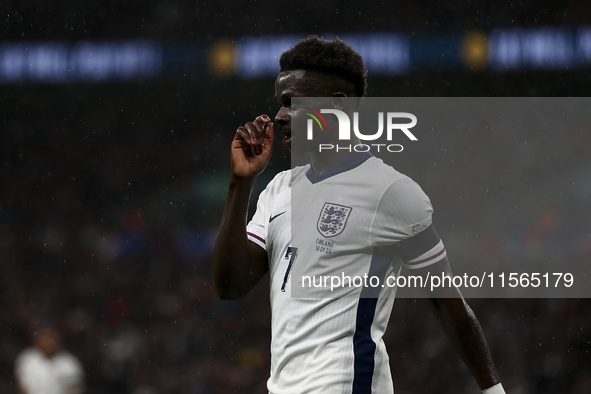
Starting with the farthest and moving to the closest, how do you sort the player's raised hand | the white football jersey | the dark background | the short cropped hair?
the dark background, the short cropped hair, the player's raised hand, the white football jersey

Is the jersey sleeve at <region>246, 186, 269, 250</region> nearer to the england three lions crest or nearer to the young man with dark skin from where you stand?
the young man with dark skin

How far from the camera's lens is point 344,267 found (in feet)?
8.43

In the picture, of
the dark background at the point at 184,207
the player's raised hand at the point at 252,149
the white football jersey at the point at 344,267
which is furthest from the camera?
the dark background at the point at 184,207

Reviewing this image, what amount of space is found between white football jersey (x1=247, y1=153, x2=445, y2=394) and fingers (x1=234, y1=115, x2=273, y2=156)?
0.24 metres

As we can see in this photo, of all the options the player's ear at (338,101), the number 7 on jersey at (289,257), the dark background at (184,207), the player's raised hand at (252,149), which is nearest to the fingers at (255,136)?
the player's raised hand at (252,149)

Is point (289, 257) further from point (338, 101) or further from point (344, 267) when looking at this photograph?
point (338, 101)

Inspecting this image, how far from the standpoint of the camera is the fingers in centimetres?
264

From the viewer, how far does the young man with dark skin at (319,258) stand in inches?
99.0

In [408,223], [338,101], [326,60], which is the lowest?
[408,223]

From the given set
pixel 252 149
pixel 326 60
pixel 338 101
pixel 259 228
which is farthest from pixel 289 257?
pixel 326 60

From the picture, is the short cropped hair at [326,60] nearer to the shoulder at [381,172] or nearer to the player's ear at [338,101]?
the player's ear at [338,101]

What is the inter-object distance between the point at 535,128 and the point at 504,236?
2.46 meters

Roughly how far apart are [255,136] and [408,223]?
0.55m

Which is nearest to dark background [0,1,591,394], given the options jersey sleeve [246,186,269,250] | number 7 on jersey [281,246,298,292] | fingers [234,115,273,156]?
jersey sleeve [246,186,269,250]
